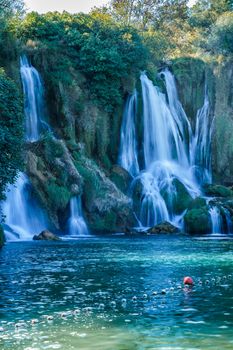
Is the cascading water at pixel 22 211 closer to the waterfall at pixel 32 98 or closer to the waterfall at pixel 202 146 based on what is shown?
the waterfall at pixel 32 98

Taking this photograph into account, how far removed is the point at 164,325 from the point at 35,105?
34335 millimetres

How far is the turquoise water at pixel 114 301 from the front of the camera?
11.2m

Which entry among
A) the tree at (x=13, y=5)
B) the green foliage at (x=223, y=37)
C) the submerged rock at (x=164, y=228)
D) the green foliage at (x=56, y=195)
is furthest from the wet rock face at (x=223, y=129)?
the green foliage at (x=56, y=195)

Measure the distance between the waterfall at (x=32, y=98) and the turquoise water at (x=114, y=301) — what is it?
18.8m

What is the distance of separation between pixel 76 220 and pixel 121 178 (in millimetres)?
8008

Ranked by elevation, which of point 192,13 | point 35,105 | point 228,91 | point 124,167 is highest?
point 192,13

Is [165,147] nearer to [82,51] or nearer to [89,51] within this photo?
[89,51]

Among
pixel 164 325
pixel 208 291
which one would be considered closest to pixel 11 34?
pixel 208 291

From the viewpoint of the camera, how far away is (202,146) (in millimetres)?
56281

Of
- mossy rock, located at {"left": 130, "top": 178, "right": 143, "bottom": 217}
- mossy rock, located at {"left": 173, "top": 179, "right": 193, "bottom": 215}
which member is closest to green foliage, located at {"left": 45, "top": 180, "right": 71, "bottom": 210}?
mossy rock, located at {"left": 130, "top": 178, "right": 143, "bottom": 217}

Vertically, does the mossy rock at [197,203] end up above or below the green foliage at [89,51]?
below

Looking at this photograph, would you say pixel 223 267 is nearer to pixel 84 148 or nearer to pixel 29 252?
pixel 29 252

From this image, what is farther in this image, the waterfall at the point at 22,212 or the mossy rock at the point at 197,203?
the mossy rock at the point at 197,203

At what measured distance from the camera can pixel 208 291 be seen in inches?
641
